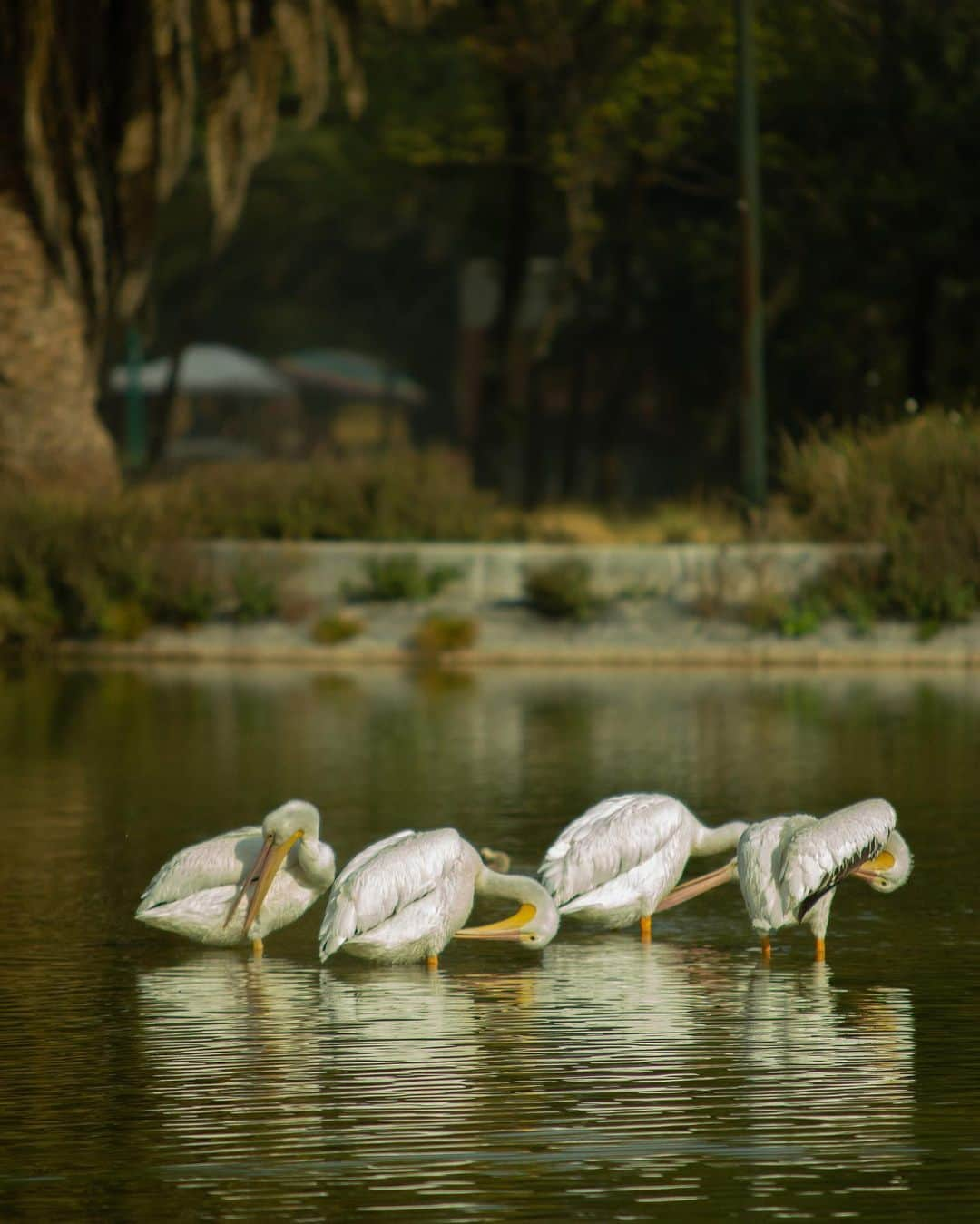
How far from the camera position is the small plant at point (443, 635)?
24.2m

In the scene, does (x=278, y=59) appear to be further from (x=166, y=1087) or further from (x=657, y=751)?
(x=166, y=1087)

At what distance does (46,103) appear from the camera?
26.6 m

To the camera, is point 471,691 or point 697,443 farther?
point 697,443

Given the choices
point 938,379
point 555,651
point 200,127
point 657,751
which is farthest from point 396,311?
point 657,751

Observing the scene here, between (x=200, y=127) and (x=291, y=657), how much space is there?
22.2 m

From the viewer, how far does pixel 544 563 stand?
2486cm

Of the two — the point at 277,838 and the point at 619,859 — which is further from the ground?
the point at 277,838

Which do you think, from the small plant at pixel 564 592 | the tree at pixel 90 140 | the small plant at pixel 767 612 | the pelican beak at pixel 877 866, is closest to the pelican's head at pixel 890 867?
the pelican beak at pixel 877 866

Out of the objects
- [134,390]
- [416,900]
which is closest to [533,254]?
[134,390]

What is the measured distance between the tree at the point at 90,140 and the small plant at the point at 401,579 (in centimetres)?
346

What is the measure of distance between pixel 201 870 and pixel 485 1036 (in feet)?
5.27

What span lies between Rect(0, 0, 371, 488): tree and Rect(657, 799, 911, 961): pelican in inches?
717

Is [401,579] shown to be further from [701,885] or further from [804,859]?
[804,859]

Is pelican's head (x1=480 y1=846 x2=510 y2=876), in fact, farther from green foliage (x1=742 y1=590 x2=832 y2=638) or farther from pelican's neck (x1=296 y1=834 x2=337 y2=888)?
green foliage (x1=742 y1=590 x2=832 y2=638)
